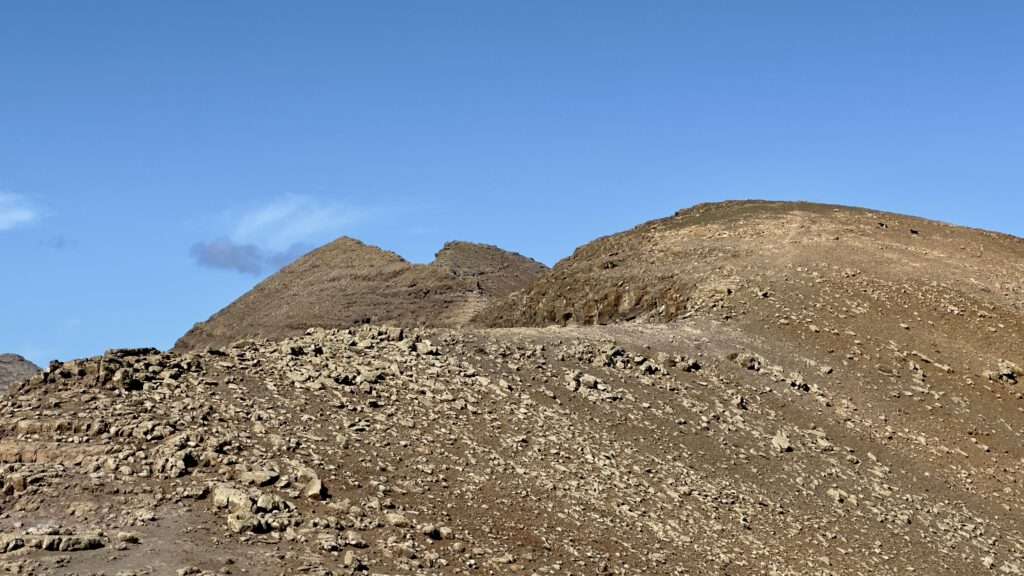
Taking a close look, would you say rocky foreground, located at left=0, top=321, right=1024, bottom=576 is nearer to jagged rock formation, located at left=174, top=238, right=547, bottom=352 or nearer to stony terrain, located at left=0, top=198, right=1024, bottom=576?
stony terrain, located at left=0, top=198, right=1024, bottom=576

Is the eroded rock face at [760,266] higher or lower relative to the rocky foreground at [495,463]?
higher

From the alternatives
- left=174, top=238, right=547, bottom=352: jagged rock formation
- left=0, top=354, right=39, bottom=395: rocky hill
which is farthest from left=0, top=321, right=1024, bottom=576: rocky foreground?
left=0, top=354, right=39, bottom=395: rocky hill

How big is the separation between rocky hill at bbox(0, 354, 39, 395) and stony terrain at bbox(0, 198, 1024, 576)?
22.5m

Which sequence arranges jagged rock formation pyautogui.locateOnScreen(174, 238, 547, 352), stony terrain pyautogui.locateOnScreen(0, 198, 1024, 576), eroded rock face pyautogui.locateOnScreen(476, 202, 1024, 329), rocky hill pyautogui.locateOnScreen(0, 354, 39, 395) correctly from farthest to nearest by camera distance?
jagged rock formation pyautogui.locateOnScreen(174, 238, 547, 352) < rocky hill pyautogui.locateOnScreen(0, 354, 39, 395) < eroded rock face pyautogui.locateOnScreen(476, 202, 1024, 329) < stony terrain pyautogui.locateOnScreen(0, 198, 1024, 576)

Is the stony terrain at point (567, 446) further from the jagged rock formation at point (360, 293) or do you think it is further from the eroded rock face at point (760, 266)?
the jagged rock formation at point (360, 293)

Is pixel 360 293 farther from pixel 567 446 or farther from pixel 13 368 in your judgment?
pixel 567 446

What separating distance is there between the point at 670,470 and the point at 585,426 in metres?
1.69

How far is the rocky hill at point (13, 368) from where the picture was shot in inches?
1581

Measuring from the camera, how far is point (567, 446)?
1848 centimetres

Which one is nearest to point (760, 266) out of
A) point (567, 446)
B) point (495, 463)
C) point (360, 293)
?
point (567, 446)

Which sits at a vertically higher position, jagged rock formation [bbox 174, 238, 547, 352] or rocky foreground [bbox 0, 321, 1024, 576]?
jagged rock formation [bbox 174, 238, 547, 352]

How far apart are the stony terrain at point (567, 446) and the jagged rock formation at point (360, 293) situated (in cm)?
1749

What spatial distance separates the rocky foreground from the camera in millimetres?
13844

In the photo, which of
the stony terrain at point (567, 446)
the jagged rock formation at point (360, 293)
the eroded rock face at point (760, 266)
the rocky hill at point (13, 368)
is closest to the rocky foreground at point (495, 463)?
the stony terrain at point (567, 446)
